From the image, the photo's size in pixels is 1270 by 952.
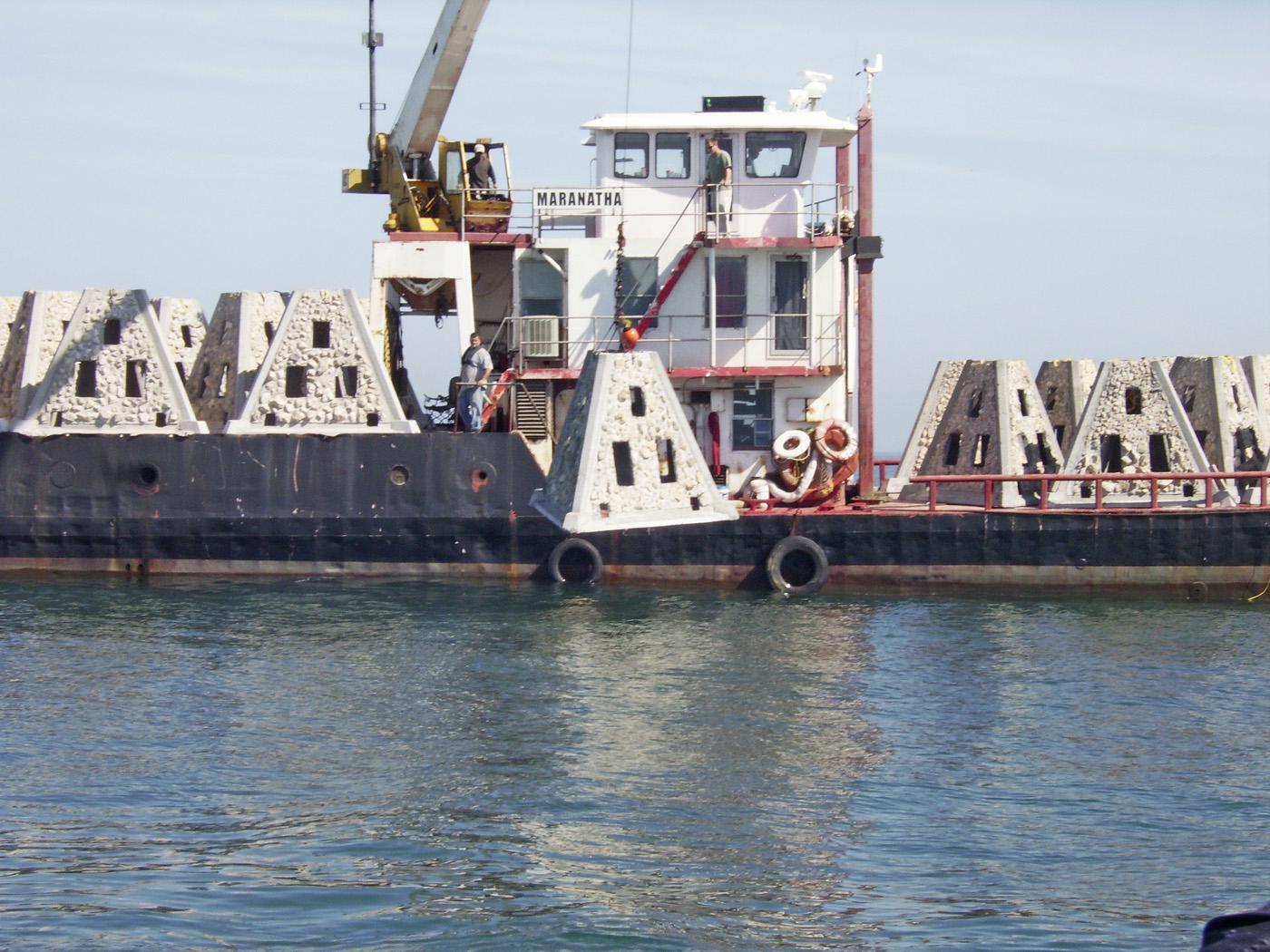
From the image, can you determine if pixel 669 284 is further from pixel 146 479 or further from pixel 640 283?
pixel 146 479

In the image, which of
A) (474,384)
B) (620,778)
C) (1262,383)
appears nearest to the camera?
(620,778)

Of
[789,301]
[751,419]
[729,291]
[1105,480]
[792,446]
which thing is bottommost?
[1105,480]

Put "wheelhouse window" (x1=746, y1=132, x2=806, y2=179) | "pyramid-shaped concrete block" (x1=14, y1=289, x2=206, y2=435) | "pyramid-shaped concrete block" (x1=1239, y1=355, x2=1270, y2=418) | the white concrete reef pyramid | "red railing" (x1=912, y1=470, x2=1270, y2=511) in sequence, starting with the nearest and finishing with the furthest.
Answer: "red railing" (x1=912, y1=470, x2=1270, y2=511)
"pyramid-shaped concrete block" (x1=14, y1=289, x2=206, y2=435)
the white concrete reef pyramid
"wheelhouse window" (x1=746, y1=132, x2=806, y2=179)
"pyramid-shaped concrete block" (x1=1239, y1=355, x2=1270, y2=418)

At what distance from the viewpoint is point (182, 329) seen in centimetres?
2597

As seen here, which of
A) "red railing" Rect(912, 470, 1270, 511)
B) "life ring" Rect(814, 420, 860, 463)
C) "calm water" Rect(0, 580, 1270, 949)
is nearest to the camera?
"calm water" Rect(0, 580, 1270, 949)

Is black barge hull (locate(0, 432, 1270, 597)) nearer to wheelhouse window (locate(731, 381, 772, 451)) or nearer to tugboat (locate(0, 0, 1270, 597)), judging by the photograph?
tugboat (locate(0, 0, 1270, 597))

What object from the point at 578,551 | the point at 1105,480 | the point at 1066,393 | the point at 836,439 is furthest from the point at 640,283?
the point at 1105,480

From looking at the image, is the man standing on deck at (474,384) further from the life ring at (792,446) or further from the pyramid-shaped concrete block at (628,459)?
the life ring at (792,446)

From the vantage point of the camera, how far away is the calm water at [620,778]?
10531 mm

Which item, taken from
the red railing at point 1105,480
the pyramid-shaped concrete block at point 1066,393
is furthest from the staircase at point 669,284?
the pyramid-shaped concrete block at point 1066,393

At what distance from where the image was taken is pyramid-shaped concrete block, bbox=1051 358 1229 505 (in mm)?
25109

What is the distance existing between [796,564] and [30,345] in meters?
13.0

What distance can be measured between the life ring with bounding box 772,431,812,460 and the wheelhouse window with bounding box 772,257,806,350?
1.65 metres

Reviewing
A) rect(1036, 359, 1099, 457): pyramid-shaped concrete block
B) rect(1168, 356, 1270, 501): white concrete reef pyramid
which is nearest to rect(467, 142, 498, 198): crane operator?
rect(1036, 359, 1099, 457): pyramid-shaped concrete block
